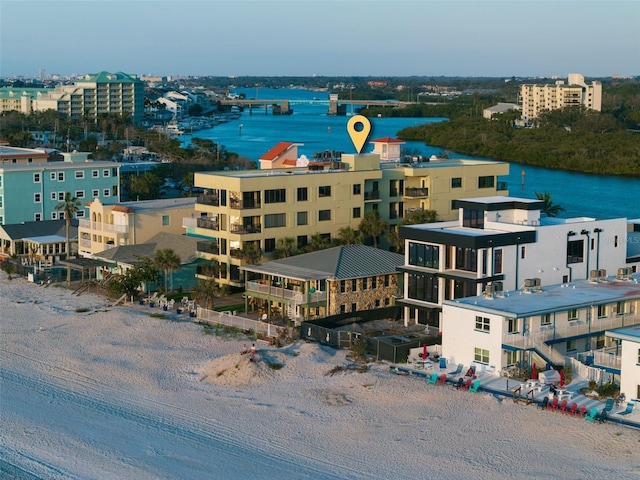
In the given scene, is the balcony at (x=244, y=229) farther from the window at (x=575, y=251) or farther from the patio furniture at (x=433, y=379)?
the patio furniture at (x=433, y=379)

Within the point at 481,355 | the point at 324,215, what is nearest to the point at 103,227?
the point at 324,215

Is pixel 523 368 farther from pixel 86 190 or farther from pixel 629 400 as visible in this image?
pixel 86 190

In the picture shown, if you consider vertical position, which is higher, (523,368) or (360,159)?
(360,159)

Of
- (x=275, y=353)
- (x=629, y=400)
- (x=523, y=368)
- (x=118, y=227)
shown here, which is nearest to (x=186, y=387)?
(x=275, y=353)

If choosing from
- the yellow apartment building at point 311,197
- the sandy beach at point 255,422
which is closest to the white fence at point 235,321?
the sandy beach at point 255,422

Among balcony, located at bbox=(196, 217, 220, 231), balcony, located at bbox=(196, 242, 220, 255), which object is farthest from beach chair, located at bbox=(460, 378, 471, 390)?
balcony, located at bbox=(196, 217, 220, 231)

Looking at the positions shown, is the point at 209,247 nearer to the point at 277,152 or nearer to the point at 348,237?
the point at 348,237

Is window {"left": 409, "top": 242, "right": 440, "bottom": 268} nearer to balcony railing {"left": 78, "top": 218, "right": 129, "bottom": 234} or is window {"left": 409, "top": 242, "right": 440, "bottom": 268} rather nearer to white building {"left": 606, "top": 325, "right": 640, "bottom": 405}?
white building {"left": 606, "top": 325, "right": 640, "bottom": 405}
